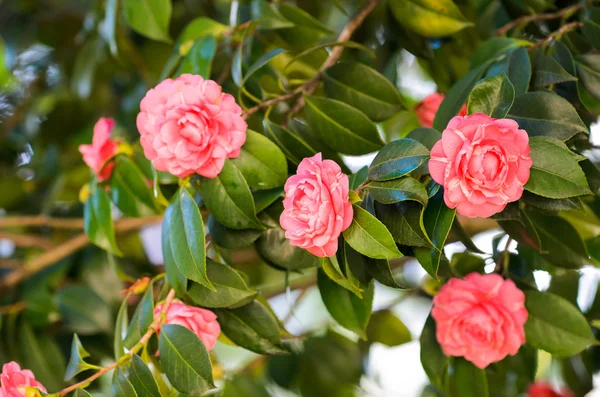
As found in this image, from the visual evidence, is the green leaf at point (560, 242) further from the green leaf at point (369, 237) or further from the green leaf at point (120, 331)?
the green leaf at point (120, 331)

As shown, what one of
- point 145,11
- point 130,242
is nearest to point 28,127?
point 130,242

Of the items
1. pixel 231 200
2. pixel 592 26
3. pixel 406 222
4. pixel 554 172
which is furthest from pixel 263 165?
pixel 592 26

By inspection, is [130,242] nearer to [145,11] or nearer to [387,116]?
[145,11]

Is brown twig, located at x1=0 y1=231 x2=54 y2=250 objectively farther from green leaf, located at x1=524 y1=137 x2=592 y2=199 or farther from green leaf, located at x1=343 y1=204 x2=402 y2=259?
green leaf, located at x1=524 y1=137 x2=592 y2=199

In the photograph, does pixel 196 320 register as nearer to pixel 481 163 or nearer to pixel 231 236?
pixel 231 236

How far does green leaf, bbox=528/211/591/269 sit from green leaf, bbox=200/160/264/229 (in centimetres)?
29

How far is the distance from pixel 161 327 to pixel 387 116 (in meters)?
0.33

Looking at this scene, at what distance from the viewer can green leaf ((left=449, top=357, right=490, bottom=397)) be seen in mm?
643

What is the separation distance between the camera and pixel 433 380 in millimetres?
648

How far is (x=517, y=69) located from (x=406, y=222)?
0.66 feet

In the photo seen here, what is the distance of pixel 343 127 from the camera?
2.13 ft

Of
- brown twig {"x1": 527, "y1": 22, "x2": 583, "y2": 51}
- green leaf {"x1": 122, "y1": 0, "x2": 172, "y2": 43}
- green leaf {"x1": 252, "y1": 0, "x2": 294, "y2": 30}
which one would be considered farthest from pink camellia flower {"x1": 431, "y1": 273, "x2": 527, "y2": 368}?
green leaf {"x1": 122, "y1": 0, "x2": 172, "y2": 43}

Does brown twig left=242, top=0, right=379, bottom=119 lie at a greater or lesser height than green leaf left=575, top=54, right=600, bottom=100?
lesser

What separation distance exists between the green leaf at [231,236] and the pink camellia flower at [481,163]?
0.19 m
